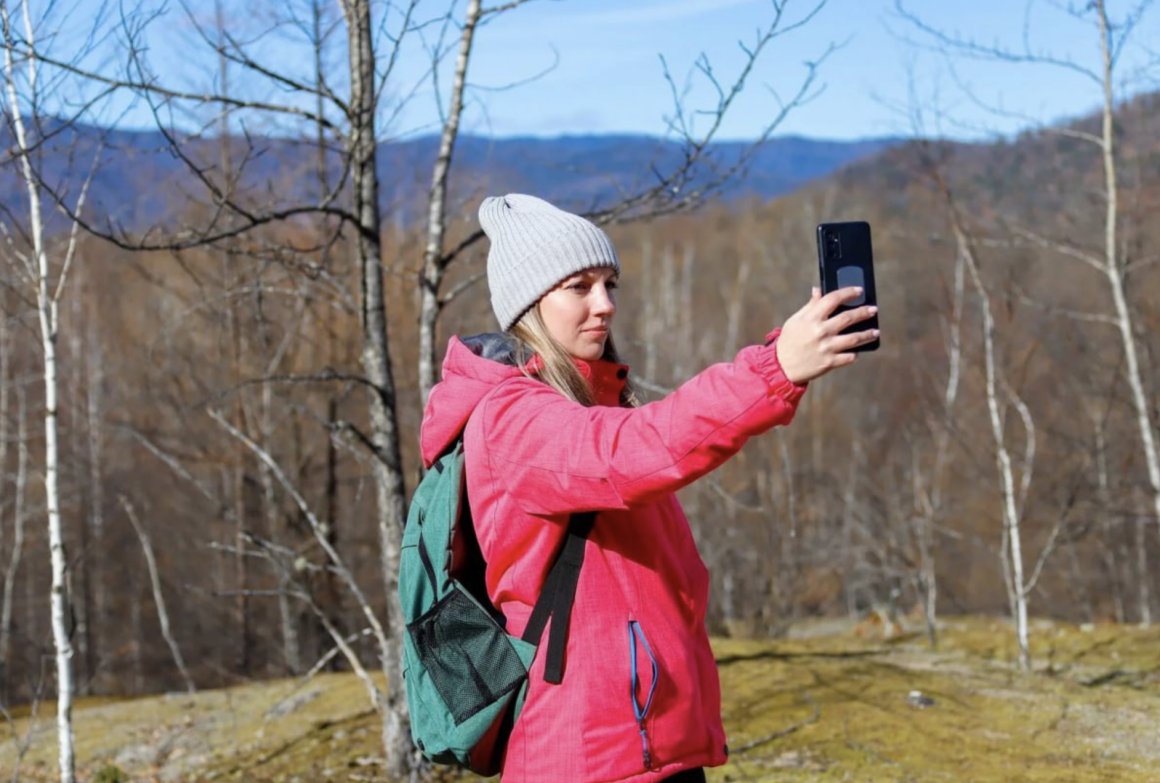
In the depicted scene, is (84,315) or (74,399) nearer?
(74,399)

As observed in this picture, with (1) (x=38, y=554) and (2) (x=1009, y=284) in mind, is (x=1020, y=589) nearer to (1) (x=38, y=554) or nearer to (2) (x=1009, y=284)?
(2) (x=1009, y=284)

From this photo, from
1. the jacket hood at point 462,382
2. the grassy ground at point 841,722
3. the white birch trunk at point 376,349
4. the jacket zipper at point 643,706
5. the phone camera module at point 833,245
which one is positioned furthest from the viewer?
the grassy ground at point 841,722

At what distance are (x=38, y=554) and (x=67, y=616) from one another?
2260 cm

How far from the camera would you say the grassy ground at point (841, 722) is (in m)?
5.37

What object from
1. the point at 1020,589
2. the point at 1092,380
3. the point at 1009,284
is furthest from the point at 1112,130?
the point at 1092,380

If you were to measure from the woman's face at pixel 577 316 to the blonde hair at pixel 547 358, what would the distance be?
0.02 metres

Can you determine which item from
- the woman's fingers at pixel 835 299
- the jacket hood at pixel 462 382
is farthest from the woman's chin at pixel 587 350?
the woman's fingers at pixel 835 299

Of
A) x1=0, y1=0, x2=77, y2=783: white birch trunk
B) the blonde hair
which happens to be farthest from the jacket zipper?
x1=0, y1=0, x2=77, y2=783: white birch trunk

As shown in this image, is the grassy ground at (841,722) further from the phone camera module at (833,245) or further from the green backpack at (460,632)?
Answer: the phone camera module at (833,245)

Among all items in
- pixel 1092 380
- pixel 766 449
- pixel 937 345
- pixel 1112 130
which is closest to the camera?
pixel 1112 130

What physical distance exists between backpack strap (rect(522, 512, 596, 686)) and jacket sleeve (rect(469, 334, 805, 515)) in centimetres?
11

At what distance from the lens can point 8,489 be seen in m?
26.5

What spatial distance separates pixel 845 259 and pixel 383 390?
3.67 m

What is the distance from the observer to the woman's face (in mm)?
2215
